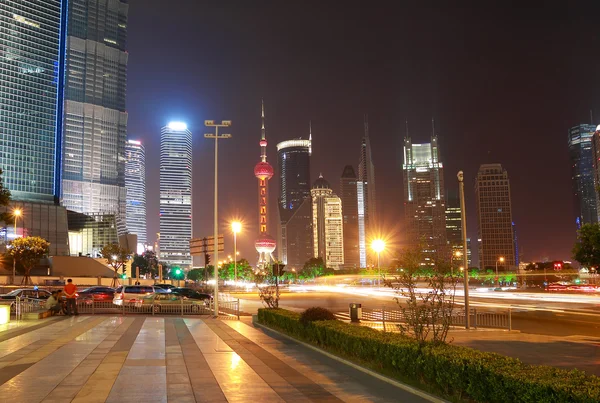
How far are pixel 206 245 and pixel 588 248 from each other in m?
20.2

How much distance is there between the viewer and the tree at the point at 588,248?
68.5 ft

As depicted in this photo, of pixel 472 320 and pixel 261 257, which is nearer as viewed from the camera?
pixel 472 320

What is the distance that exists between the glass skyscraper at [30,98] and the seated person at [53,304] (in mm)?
134833

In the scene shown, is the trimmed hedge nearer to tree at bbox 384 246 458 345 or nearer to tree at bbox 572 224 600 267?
tree at bbox 384 246 458 345

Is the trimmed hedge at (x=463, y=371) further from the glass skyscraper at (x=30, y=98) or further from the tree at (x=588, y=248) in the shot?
the glass skyscraper at (x=30, y=98)

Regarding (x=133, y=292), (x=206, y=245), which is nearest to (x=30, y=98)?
(x=133, y=292)

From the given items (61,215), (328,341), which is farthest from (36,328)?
(61,215)

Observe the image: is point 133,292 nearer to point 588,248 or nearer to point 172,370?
point 172,370

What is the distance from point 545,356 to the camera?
16750mm

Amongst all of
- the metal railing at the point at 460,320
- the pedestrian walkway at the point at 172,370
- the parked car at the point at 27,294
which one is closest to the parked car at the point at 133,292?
the parked car at the point at 27,294

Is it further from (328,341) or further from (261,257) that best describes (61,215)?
(328,341)

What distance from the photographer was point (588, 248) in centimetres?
2148

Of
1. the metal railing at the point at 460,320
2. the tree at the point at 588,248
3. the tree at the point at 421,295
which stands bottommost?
the metal railing at the point at 460,320

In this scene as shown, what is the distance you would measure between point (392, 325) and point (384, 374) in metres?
13.4
